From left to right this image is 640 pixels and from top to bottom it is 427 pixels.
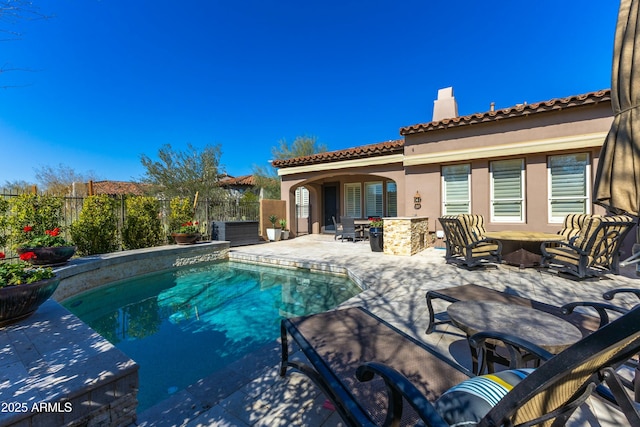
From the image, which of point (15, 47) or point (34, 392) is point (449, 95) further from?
point (34, 392)

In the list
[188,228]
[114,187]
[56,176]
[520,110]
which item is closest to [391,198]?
[520,110]

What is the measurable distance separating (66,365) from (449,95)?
12.3 m

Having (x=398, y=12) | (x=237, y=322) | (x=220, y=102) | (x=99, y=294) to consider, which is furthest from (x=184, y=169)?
(x=237, y=322)

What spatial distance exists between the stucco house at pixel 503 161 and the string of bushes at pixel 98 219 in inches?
302

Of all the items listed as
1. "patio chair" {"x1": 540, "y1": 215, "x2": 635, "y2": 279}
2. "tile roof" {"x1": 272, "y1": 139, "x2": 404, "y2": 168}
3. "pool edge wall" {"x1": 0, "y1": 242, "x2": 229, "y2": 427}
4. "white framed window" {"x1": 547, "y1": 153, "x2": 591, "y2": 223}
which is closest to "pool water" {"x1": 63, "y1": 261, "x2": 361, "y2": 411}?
"pool edge wall" {"x1": 0, "y1": 242, "x2": 229, "y2": 427}

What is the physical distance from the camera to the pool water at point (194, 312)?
3.12 m

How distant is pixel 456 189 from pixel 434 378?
8.18 m

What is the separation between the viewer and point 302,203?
16.2m

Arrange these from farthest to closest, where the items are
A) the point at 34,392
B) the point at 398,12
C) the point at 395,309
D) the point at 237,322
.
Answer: the point at 398,12 → the point at 237,322 → the point at 395,309 → the point at 34,392

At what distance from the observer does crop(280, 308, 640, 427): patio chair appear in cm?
79

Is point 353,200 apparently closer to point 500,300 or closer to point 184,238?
point 184,238

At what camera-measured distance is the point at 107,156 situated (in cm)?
2142

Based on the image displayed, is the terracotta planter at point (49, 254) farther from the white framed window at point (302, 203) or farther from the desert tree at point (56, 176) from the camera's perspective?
the desert tree at point (56, 176)

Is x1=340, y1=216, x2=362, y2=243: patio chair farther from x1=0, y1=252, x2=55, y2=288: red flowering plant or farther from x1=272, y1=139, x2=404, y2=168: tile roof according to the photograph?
x1=0, y1=252, x2=55, y2=288: red flowering plant
